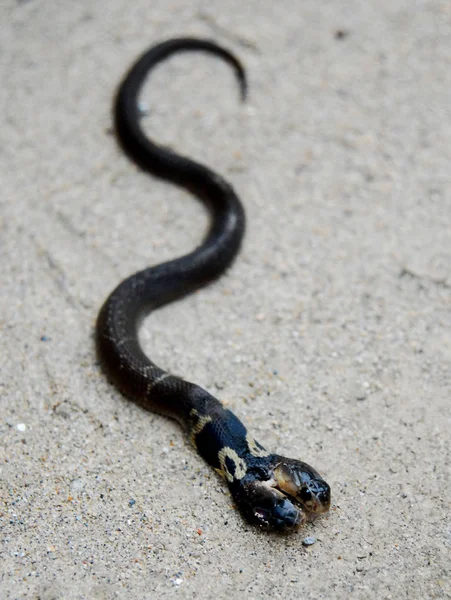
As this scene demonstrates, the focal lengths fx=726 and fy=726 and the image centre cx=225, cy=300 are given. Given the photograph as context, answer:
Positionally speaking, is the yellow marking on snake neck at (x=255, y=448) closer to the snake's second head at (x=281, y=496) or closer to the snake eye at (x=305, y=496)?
the snake's second head at (x=281, y=496)

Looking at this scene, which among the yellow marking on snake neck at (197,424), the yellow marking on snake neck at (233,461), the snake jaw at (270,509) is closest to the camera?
the snake jaw at (270,509)

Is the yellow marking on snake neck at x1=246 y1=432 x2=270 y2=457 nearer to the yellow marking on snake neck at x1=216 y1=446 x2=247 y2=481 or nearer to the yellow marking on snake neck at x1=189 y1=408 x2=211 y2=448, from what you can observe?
the yellow marking on snake neck at x1=216 y1=446 x2=247 y2=481

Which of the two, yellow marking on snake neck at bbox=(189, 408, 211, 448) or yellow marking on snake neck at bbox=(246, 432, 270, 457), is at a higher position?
yellow marking on snake neck at bbox=(246, 432, 270, 457)

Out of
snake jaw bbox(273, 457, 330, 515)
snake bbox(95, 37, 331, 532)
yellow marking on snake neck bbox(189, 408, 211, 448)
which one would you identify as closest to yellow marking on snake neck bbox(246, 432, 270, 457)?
snake bbox(95, 37, 331, 532)

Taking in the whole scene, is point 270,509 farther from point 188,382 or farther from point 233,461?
point 188,382

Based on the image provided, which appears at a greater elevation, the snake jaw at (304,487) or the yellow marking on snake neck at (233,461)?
the snake jaw at (304,487)

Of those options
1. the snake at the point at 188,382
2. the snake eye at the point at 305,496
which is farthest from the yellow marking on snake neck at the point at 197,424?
the snake eye at the point at 305,496
